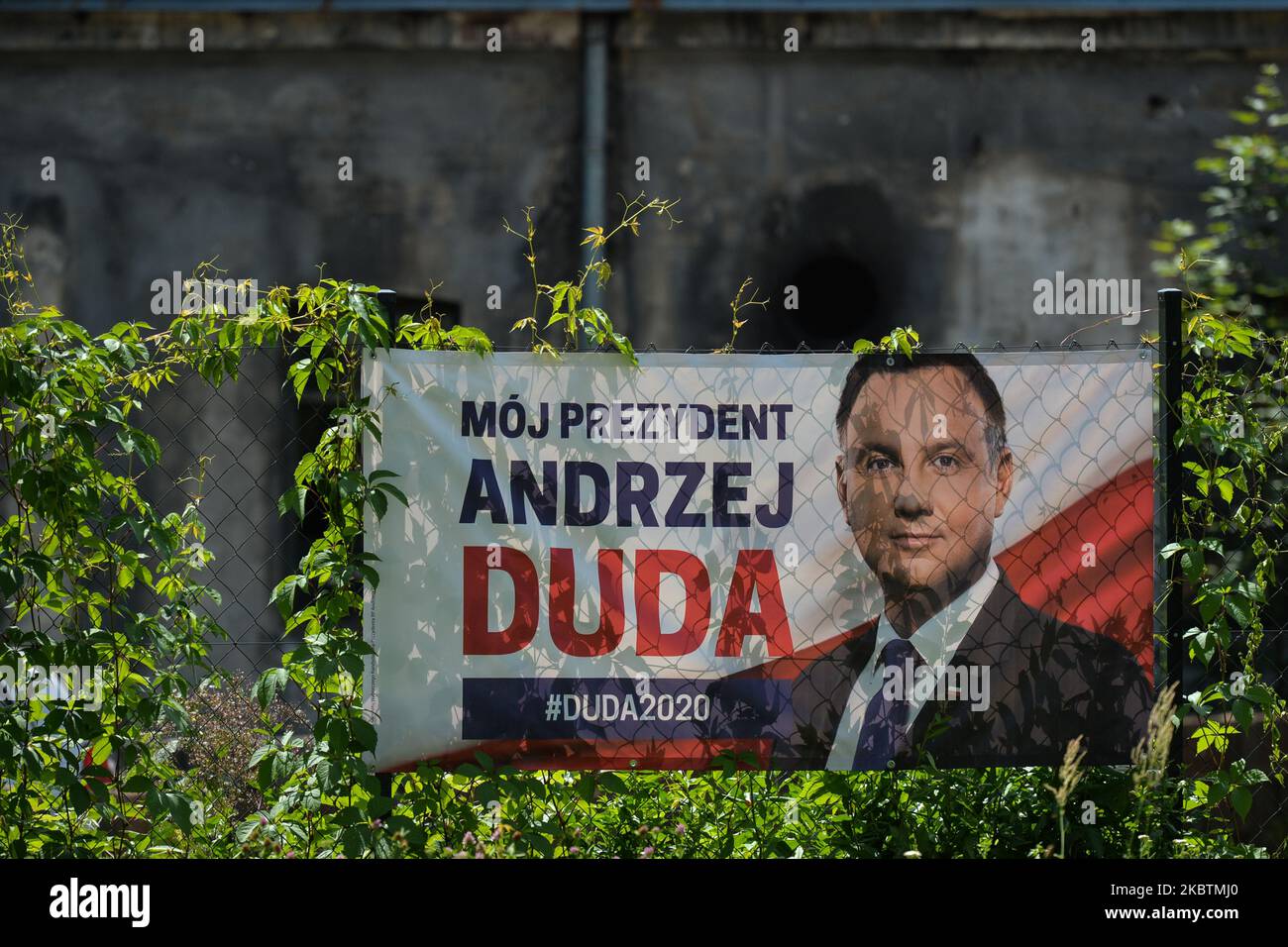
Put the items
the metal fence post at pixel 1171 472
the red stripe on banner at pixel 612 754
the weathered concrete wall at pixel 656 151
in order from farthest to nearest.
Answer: the weathered concrete wall at pixel 656 151, the metal fence post at pixel 1171 472, the red stripe on banner at pixel 612 754

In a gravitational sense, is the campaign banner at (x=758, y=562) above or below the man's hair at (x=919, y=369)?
below

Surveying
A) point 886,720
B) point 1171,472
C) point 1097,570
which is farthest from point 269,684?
point 1171,472

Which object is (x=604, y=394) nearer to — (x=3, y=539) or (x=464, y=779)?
(x=464, y=779)

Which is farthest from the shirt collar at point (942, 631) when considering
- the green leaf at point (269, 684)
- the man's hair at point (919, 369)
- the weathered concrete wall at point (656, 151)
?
the weathered concrete wall at point (656, 151)

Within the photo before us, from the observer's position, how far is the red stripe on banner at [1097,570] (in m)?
3.56

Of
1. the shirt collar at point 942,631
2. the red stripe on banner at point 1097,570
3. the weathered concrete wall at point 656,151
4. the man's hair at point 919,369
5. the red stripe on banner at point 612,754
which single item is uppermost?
the weathered concrete wall at point 656,151

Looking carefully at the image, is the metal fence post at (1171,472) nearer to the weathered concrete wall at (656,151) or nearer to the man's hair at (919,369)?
the man's hair at (919,369)

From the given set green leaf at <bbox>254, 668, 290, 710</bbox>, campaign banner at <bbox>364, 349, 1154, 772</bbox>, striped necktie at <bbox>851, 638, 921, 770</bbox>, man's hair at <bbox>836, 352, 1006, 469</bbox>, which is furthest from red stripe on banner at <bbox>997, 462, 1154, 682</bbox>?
green leaf at <bbox>254, 668, 290, 710</bbox>

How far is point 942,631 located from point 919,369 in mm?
739

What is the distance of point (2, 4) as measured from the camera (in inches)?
314

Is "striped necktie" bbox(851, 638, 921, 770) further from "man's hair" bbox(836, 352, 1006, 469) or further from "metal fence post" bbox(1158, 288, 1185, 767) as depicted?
"metal fence post" bbox(1158, 288, 1185, 767)

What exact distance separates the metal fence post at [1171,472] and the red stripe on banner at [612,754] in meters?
1.18
